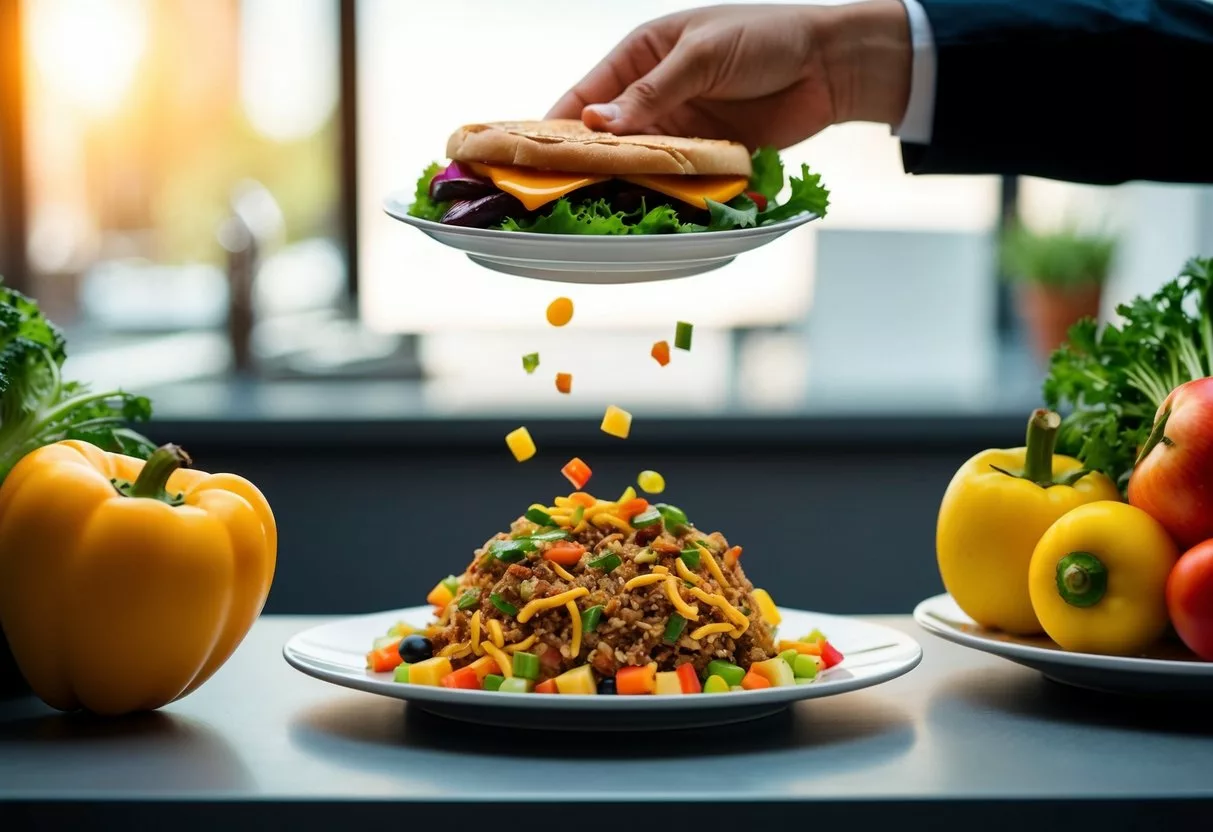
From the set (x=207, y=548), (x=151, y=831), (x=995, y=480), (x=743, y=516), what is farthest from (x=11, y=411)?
(x=743, y=516)

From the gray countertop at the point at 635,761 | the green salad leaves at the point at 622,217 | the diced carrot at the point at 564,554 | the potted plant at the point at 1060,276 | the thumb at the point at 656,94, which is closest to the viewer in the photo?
the gray countertop at the point at 635,761

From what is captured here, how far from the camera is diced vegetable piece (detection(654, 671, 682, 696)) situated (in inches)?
43.8

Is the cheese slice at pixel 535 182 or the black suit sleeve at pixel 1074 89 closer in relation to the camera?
the cheese slice at pixel 535 182

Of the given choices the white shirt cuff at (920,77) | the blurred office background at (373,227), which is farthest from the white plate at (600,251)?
the blurred office background at (373,227)

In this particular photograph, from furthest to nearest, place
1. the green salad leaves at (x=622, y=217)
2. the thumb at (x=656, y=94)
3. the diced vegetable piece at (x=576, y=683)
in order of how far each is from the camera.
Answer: the thumb at (x=656, y=94), the green salad leaves at (x=622, y=217), the diced vegetable piece at (x=576, y=683)

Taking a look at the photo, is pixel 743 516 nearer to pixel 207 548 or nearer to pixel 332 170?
pixel 332 170

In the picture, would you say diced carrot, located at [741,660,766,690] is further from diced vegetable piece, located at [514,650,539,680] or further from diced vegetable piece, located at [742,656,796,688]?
diced vegetable piece, located at [514,650,539,680]

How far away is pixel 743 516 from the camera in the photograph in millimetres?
3121

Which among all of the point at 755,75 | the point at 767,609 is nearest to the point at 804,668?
the point at 767,609

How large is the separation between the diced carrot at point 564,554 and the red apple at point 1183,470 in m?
0.45

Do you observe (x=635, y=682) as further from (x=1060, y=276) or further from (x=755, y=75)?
(x=1060, y=276)

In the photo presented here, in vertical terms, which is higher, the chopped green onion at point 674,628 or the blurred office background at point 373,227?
the blurred office background at point 373,227

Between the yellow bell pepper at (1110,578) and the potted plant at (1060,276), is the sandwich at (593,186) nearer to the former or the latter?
the yellow bell pepper at (1110,578)

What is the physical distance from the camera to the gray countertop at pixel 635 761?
956 mm
